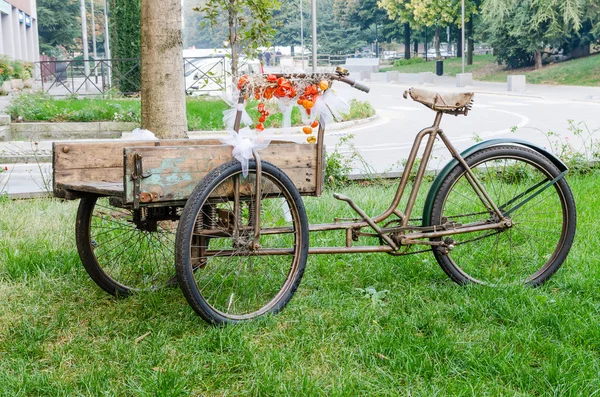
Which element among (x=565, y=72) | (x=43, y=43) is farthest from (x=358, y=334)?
(x=43, y=43)

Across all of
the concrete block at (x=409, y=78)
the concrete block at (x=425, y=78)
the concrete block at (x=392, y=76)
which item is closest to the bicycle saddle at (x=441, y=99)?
the concrete block at (x=425, y=78)

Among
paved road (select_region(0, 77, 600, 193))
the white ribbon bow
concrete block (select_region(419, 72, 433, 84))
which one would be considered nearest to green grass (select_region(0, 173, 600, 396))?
the white ribbon bow

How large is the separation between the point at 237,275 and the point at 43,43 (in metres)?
68.0

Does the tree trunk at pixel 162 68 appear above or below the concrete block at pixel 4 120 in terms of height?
above

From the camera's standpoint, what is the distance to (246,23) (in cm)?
1029

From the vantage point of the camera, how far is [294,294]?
4281 mm

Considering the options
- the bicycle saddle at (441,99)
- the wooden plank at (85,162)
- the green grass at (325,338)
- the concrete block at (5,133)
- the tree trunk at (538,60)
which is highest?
the tree trunk at (538,60)

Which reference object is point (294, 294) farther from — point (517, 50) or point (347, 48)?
point (347, 48)

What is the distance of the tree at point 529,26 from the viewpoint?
3559cm

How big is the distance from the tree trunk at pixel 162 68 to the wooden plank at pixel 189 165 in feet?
6.64

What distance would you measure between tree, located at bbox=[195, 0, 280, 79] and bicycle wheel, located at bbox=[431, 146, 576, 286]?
210 inches

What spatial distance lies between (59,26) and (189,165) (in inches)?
2696

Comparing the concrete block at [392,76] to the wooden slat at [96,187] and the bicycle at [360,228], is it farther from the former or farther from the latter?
the wooden slat at [96,187]

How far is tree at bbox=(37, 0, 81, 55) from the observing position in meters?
65.4
